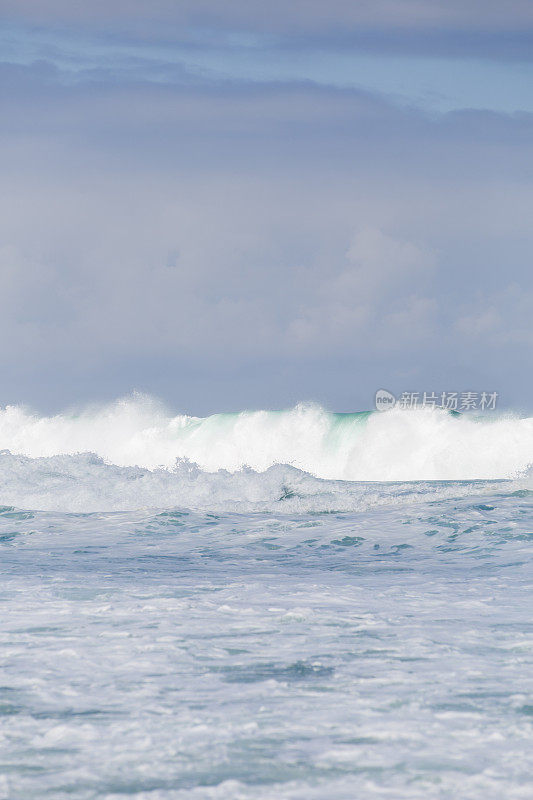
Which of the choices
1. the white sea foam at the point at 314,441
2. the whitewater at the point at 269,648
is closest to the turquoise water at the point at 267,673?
the whitewater at the point at 269,648

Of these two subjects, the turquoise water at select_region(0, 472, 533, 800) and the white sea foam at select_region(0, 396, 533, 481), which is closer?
the turquoise water at select_region(0, 472, 533, 800)

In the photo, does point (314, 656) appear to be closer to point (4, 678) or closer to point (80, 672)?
point (80, 672)

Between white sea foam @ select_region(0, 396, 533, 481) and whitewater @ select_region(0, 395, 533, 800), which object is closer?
whitewater @ select_region(0, 395, 533, 800)

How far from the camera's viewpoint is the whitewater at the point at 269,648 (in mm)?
3881

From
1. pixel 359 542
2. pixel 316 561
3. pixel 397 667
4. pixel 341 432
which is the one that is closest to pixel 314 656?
pixel 397 667

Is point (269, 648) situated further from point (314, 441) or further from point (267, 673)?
point (314, 441)

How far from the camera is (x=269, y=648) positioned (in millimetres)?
6004

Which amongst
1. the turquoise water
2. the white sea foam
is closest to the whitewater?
the turquoise water

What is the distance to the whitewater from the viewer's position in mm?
3881

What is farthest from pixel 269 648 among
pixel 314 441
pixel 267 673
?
pixel 314 441

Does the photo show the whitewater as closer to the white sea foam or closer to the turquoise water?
the turquoise water

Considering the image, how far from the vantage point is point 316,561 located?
10.4 metres

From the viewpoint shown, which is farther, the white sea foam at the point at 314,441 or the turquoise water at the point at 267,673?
the white sea foam at the point at 314,441

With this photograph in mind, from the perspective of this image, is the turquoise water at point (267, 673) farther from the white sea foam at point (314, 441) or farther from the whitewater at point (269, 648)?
the white sea foam at point (314, 441)
